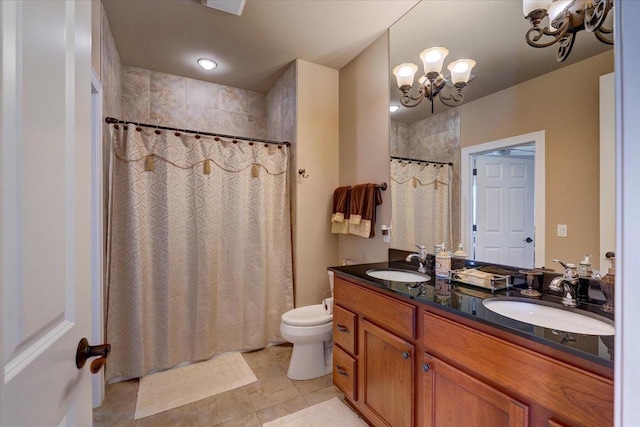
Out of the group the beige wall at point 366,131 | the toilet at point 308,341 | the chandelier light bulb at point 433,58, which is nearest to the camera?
the chandelier light bulb at point 433,58

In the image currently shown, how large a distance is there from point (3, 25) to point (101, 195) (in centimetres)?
171

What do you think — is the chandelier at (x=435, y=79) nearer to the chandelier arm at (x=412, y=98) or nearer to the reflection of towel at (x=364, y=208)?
the chandelier arm at (x=412, y=98)

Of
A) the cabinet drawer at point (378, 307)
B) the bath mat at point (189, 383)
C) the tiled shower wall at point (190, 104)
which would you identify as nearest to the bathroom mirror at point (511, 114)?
the cabinet drawer at point (378, 307)

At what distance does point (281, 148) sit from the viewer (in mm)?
2635

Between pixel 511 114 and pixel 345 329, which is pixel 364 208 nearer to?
pixel 345 329

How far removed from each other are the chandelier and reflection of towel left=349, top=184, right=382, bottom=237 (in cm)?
68

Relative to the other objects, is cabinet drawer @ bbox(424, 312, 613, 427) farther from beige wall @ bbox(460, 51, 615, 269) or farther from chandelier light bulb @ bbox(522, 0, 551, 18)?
chandelier light bulb @ bbox(522, 0, 551, 18)

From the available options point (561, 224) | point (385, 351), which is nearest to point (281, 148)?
point (385, 351)

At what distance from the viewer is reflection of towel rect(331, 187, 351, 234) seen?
2482 millimetres

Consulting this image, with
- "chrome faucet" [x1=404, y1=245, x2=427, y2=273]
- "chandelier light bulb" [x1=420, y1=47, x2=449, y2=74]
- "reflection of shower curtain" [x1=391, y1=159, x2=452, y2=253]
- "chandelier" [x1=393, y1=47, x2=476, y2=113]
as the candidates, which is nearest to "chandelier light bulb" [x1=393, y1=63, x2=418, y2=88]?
"chandelier" [x1=393, y1=47, x2=476, y2=113]

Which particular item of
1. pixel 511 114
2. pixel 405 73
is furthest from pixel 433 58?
pixel 511 114

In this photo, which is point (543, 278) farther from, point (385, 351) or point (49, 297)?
point (49, 297)

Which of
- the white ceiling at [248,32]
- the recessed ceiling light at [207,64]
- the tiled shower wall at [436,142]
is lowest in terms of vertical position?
the tiled shower wall at [436,142]

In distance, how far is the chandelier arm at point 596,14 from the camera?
43.1 inches
